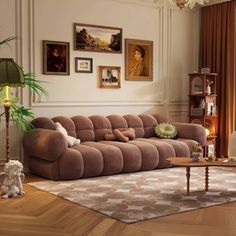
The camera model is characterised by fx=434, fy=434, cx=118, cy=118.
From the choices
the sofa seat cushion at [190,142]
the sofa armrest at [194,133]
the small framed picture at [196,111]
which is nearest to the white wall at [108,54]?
the small framed picture at [196,111]

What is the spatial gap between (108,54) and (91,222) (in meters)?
3.63

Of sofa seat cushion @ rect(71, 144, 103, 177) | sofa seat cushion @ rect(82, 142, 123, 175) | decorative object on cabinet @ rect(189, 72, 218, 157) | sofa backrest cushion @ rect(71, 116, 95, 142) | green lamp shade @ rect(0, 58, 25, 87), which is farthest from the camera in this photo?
decorative object on cabinet @ rect(189, 72, 218, 157)

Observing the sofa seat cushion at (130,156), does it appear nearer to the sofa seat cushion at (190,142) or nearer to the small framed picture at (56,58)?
the sofa seat cushion at (190,142)

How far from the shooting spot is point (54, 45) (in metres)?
6.15

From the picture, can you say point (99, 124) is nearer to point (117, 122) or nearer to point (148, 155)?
point (117, 122)

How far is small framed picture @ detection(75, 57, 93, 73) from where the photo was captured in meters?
6.37

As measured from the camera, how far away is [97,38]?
6512 mm

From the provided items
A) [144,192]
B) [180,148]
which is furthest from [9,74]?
[180,148]

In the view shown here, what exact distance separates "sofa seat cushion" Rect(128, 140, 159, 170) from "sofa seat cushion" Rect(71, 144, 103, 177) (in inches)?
26.3

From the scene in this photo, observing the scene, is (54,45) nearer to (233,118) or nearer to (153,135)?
(153,135)

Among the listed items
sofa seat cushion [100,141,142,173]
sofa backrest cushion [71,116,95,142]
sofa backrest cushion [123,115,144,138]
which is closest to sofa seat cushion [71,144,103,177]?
sofa seat cushion [100,141,142,173]

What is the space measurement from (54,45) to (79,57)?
43 cm

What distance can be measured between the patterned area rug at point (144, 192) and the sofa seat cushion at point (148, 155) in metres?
0.10

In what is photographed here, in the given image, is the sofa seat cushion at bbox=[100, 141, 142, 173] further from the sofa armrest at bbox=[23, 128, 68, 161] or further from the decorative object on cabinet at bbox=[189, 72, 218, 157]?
the decorative object on cabinet at bbox=[189, 72, 218, 157]
